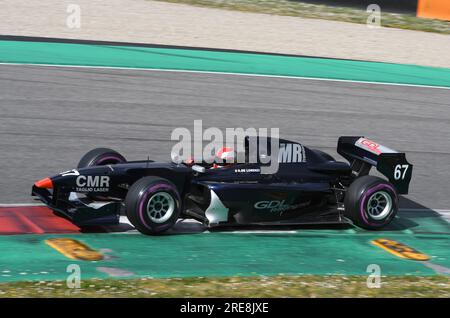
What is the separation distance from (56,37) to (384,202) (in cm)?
1084

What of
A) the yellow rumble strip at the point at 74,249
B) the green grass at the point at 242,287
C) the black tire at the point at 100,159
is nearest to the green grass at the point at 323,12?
the black tire at the point at 100,159

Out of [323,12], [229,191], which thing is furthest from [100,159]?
[323,12]

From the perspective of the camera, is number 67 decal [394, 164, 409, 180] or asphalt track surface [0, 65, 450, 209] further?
asphalt track surface [0, 65, 450, 209]

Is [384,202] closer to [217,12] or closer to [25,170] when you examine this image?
[25,170]

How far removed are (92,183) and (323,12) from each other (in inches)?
636

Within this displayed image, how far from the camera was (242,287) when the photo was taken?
759 cm

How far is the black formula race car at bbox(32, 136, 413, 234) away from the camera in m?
8.92

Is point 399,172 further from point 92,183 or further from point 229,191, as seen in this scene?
point 92,183

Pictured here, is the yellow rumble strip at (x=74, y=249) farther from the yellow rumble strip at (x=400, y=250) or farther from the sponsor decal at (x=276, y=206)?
the yellow rumble strip at (x=400, y=250)

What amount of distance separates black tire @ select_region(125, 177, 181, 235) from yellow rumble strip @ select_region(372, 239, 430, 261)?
223cm

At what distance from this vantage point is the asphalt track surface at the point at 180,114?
12.0 metres

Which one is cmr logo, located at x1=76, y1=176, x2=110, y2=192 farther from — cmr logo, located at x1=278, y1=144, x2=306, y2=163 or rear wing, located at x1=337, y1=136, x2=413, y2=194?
rear wing, located at x1=337, y1=136, x2=413, y2=194

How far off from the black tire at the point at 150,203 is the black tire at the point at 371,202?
6.51 ft

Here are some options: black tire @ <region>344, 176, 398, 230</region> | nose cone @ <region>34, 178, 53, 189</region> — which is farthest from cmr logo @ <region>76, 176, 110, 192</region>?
black tire @ <region>344, 176, 398, 230</region>
